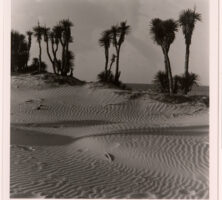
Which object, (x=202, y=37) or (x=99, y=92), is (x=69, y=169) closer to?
(x=99, y=92)

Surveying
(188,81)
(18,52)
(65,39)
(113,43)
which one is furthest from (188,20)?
(18,52)

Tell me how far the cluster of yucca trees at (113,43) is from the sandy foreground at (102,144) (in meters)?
0.12

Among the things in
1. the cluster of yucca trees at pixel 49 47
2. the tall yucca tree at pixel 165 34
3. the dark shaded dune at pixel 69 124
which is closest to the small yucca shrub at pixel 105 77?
the cluster of yucca trees at pixel 49 47

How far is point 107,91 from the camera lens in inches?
171

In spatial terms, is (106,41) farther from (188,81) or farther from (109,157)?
(109,157)

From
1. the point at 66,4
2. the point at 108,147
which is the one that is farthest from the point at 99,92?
the point at 66,4

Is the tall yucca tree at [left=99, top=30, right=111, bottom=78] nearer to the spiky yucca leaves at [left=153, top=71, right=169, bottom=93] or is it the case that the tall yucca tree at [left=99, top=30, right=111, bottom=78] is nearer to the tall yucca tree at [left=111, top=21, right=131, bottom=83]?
the tall yucca tree at [left=111, top=21, right=131, bottom=83]

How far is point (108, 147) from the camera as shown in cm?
427

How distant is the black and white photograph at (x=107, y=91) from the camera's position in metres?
4.24

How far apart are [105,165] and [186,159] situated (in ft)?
2.24

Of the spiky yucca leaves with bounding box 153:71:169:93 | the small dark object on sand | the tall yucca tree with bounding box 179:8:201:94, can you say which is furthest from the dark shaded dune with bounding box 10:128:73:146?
the tall yucca tree with bounding box 179:8:201:94

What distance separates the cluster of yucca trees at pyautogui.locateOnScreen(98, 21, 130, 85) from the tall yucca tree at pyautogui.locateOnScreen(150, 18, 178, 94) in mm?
232

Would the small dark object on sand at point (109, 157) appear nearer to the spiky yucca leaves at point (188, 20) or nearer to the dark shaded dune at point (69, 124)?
the dark shaded dune at point (69, 124)

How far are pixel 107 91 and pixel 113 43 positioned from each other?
414 mm
